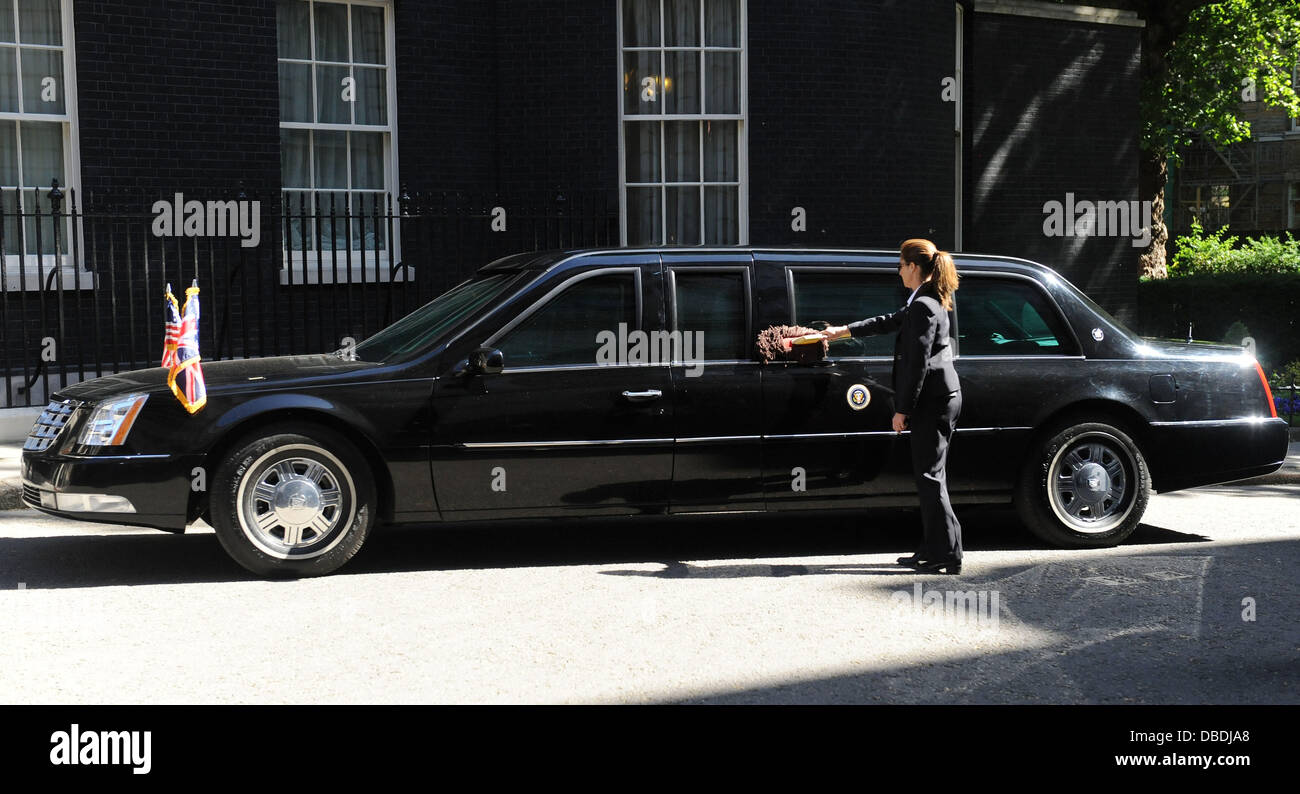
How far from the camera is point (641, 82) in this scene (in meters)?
14.8

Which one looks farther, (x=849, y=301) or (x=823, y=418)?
(x=849, y=301)

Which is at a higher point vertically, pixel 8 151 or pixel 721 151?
pixel 721 151

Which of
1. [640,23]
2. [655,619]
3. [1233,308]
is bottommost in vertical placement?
[655,619]

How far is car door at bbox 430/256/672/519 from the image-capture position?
7023mm

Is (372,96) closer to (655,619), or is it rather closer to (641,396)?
(641,396)

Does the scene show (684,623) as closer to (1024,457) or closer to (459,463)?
(459,463)

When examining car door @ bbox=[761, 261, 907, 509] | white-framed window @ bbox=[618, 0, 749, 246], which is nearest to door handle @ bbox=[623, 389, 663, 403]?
car door @ bbox=[761, 261, 907, 509]

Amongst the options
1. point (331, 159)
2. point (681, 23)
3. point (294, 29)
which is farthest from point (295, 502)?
point (681, 23)

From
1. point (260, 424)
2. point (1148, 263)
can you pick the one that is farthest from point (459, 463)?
point (1148, 263)

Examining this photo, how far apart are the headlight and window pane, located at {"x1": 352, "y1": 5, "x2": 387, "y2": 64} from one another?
8.08 metres

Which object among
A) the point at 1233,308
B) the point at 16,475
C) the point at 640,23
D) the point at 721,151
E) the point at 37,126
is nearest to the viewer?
the point at 16,475

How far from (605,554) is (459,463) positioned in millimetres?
1121

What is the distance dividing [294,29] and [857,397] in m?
8.73

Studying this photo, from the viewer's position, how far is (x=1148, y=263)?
23.8 metres
